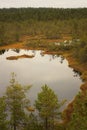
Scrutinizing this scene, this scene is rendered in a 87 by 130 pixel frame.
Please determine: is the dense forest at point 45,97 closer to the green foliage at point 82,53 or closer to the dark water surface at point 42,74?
the green foliage at point 82,53

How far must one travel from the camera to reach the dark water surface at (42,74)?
2963 inches

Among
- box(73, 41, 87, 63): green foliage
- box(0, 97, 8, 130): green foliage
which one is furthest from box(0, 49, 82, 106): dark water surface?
box(0, 97, 8, 130): green foliage

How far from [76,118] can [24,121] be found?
9.89 metres

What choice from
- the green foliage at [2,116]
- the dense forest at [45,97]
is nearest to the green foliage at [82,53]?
the dense forest at [45,97]

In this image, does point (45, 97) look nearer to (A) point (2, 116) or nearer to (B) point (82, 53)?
(A) point (2, 116)

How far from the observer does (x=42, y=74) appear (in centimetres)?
9331

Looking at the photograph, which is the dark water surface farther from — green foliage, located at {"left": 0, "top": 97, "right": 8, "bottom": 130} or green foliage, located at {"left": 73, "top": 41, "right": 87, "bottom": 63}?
green foliage, located at {"left": 0, "top": 97, "right": 8, "bottom": 130}

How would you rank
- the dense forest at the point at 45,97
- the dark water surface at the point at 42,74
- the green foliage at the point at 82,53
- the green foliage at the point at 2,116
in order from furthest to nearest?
the green foliage at the point at 82,53 → the dark water surface at the point at 42,74 → the dense forest at the point at 45,97 → the green foliage at the point at 2,116

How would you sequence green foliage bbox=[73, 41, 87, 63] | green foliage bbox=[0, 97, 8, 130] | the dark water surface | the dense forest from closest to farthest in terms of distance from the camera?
green foliage bbox=[0, 97, 8, 130], the dense forest, the dark water surface, green foliage bbox=[73, 41, 87, 63]

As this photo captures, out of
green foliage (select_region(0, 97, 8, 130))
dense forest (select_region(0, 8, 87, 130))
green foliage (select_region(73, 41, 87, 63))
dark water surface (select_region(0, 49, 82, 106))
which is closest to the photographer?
green foliage (select_region(0, 97, 8, 130))

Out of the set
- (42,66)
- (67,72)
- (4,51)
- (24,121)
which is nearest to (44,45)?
(4,51)

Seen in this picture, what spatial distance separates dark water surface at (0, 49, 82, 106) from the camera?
75.2 metres

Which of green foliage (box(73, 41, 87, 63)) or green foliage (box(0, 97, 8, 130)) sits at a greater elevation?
green foliage (box(73, 41, 87, 63))

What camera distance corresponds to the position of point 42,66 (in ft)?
347
